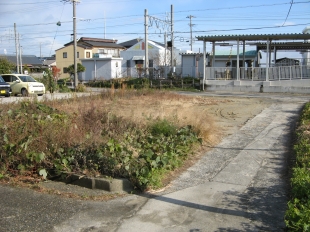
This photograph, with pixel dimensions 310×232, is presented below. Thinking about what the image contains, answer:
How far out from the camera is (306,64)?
28.8 m

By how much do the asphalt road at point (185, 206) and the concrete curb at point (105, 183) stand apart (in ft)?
0.82

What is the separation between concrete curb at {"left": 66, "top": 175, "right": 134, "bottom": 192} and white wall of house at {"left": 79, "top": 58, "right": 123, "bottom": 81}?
3819 centimetres

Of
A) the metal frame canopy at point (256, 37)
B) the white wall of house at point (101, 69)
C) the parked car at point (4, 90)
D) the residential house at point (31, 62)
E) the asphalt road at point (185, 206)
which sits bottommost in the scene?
the asphalt road at point (185, 206)

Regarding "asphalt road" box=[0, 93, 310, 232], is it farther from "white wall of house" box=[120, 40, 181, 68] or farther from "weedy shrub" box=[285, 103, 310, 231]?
"white wall of house" box=[120, 40, 181, 68]

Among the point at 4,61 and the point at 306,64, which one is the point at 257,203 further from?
the point at 4,61

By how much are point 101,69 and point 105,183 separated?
4004 centimetres

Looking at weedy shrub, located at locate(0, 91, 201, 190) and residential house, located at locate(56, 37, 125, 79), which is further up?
residential house, located at locate(56, 37, 125, 79)

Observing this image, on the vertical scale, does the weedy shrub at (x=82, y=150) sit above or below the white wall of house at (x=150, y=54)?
below

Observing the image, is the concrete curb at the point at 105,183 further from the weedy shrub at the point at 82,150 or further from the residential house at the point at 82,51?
the residential house at the point at 82,51

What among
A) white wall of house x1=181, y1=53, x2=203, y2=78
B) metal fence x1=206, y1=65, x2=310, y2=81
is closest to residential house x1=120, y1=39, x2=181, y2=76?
white wall of house x1=181, y1=53, x2=203, y2=78

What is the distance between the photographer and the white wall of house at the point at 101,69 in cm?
4375

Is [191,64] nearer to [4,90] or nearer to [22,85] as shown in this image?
[22,85]

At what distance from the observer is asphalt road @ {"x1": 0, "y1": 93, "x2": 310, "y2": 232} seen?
4.32 m

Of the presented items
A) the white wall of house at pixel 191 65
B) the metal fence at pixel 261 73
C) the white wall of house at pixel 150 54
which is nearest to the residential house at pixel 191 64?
the white wall of house at pixel 191 65
